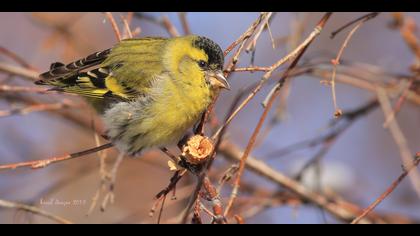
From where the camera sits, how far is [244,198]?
3.30 metres

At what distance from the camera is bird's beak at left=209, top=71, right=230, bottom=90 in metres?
2.54

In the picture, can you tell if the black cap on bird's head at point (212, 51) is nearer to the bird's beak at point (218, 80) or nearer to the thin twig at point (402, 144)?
the bird's beak at point (218, 80)

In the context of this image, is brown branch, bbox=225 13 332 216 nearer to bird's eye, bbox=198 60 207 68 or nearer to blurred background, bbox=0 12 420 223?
bird's eye, bbox=198 60 207 68

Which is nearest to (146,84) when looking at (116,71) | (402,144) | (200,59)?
(116,71)

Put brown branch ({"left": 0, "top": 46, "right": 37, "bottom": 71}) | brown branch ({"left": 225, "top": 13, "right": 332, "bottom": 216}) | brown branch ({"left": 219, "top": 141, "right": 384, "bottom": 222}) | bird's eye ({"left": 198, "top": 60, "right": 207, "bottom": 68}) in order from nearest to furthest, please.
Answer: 1. brown branch ({"left": 225, "top": 13, "right": 332, "bottom": 216})
2. bird's eye ({"left": 198, "top": 60, "right": 207, "bottom": 68})
3. brown branch ({"left": 0, "top": 46, "right": 37, "bottom": 71})
4. brown branch ({"left": 219, "top": 141, "right": 384, "bottom": 222})

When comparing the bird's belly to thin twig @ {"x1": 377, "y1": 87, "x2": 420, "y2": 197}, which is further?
the bird's belly

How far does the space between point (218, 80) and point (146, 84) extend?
18.2 inches

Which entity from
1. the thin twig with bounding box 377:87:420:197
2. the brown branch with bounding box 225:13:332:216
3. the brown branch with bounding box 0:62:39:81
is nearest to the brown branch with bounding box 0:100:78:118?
the brown branch with bounding box 0:62:39:81

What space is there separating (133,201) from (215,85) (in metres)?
2.55

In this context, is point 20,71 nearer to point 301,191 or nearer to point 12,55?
point 12,55

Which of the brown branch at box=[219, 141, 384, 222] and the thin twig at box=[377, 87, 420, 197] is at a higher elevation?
the thin twig at box=[377, 87, 420, 197]
